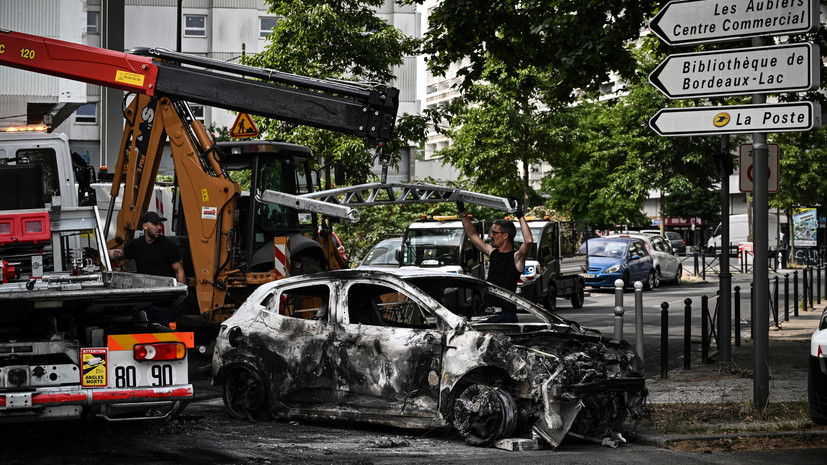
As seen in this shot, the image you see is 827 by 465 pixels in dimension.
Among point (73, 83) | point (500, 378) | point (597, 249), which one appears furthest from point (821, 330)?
point (597, 249)

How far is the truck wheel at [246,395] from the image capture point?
32.1 ft

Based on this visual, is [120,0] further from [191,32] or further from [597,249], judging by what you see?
[191,32]

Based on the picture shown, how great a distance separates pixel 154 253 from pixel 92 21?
135 ft

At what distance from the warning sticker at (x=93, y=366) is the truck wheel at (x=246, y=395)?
8.36ft

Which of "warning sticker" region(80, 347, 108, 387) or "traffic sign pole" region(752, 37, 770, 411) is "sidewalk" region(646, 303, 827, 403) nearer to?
"traffic sign pole" region(752, 37, 770, 411)

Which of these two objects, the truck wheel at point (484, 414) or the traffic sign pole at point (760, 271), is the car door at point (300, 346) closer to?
the truck wheel at point (484, 414)

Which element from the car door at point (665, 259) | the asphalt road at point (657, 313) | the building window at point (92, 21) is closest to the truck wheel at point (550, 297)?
the asphalt road at point (657, 313)

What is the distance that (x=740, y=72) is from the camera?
9.77 meters

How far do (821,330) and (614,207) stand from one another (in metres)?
38.6

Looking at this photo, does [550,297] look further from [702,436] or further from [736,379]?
[702,436]

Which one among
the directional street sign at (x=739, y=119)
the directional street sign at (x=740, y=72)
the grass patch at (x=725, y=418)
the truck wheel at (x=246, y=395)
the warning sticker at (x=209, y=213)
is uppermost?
the directional street sign at (x=740, y=72)

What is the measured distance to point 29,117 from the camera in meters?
15.7

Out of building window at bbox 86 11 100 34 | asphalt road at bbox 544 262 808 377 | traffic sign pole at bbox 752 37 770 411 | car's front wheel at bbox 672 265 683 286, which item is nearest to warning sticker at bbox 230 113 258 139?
asphalt road at bbox 544 262 808 377

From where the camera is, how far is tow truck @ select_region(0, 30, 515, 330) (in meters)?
13.3
